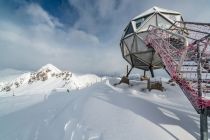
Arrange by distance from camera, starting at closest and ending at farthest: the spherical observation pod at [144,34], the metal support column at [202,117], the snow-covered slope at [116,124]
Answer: the metal support column at [202,117]
the snow-covered slope at [116,124]
the spherical observation pod at [144,34]

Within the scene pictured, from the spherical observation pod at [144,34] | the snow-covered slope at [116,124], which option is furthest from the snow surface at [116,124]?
the spherical observation pod at [144,34]

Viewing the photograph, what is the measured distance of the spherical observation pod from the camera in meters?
18.1

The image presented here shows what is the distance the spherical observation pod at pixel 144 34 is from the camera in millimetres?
18109

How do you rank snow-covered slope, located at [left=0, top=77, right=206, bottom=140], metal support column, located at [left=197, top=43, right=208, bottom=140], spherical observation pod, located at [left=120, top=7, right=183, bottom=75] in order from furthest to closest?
spherical observation pod, located at [left=120, top=7, right=183, bottom=75] < snow-covered slope, located at [left=0, top=77, right=206, bottom=140] < metal support column, located at [left=197, top=43, right=208, bottom=140]

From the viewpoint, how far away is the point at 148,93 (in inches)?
666

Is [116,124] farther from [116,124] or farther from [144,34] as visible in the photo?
[144,34]

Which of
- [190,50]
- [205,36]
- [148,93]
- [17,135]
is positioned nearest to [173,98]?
[148,93]

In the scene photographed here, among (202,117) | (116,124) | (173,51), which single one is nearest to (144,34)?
(173,51)

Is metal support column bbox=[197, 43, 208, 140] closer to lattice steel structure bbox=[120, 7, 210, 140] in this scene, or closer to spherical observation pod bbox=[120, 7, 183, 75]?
lattice steel structure bbox=[120, 7, 210, 140]

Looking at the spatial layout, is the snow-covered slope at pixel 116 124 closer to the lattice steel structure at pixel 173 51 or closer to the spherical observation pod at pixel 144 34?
the lattice steel structure at pixel 173 51

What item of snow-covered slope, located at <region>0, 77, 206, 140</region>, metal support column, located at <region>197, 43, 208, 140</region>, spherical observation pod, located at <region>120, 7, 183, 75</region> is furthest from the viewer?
spherical observation pod, located at <region>120, 7, 183, 75</region>

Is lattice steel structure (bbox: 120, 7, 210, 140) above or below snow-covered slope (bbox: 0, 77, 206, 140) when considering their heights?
above

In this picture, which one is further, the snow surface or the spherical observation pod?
the spherical observation pod

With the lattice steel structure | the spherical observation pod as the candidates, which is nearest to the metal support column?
the lattice steel structure
